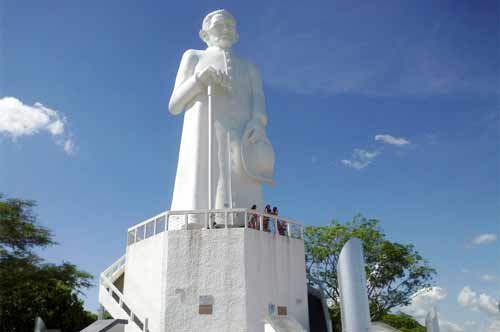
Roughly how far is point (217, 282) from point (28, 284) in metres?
14.1

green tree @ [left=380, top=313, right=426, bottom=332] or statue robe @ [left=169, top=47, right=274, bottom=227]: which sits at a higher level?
statue robe @ [left=169, top=47, right=274, bottom=227]

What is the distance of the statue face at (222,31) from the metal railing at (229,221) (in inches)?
289

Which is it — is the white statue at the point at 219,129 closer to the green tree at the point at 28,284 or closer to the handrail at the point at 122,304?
the handrail at the point at 122,304

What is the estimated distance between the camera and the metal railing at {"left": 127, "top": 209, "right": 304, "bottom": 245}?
12.8 meters

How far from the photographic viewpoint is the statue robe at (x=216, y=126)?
14.9m

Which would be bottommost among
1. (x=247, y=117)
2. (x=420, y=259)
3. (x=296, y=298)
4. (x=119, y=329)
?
(x=119, y=329)

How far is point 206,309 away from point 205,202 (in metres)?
3.89

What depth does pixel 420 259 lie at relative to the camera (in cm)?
2497

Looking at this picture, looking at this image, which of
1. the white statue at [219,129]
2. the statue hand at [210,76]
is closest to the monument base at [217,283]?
the white statue at [219,129]

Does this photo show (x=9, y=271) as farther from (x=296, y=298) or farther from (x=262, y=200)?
(x=296, y=298)

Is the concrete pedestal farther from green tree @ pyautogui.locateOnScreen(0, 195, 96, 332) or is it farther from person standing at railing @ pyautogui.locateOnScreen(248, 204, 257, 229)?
green tree @ pyautogui.locateOnScreen(0, 195, 96, 332)

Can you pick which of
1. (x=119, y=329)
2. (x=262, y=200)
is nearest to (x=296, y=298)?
(x=262, y=200)

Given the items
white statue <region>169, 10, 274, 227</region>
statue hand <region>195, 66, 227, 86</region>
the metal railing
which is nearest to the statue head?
white statue <region>169, 10, 274, 227</region>

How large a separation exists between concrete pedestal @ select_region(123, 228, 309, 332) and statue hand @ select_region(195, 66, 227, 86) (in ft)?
19.2
